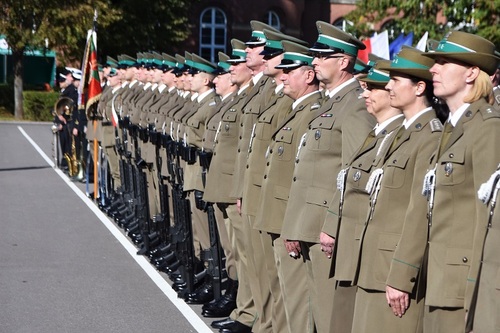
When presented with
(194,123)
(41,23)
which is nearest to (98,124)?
(194,123)

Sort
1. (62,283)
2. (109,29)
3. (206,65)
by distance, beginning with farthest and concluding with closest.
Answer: (109,29), (206,65), (62,283)

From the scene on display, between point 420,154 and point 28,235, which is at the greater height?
point 420,154

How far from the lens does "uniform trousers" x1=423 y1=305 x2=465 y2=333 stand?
199 inches

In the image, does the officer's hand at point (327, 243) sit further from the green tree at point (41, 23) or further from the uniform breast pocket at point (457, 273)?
the green tree at point (41, 23)

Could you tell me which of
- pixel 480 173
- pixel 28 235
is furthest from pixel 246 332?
pixel 28 235

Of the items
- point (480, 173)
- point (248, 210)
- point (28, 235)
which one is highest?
point (480, 173)

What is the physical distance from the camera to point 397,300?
17.7 feet

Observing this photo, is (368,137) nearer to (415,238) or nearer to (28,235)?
(415,238)

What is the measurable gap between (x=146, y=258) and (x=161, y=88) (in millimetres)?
2614

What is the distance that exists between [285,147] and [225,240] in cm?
244

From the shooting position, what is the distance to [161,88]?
45.8 ft

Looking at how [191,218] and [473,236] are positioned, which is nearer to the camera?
[473,236]

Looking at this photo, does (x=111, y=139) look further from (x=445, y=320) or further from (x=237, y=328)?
(x=445, y=320)

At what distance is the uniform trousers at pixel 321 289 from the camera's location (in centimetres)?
667
